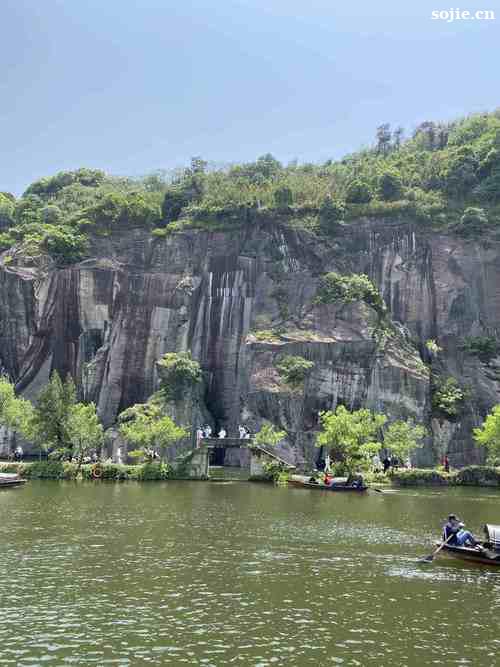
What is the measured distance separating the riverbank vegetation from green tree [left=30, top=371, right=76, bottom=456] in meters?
34.4

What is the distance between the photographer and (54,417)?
6850 centimetres

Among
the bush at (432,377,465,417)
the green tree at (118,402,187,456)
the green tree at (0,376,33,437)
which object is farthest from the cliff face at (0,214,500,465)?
the green tree at (0,376,33,437)

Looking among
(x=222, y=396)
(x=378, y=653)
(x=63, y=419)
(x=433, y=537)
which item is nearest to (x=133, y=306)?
(x=222, y=396)

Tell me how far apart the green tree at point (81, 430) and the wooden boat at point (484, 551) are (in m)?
45.7

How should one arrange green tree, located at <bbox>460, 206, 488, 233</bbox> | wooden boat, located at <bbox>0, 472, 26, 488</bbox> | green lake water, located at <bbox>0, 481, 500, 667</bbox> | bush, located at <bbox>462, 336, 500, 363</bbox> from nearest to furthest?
green lake water, located at <bbox>0, 481, 500, 667</bbox> < wooden boat, located at <bbox>0, 472, 26, 488</bbox> < bush, located at <bbox>462, 336, 500, 363</bbox> < green tree, located at <bbox>460, 206, 488, 233</bbox>

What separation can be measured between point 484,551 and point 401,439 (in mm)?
43044

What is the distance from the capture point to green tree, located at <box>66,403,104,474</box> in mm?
68125

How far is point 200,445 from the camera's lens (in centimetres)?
6825

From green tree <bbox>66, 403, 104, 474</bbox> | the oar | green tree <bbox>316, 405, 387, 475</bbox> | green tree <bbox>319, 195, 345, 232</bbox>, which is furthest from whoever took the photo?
green tree <bbox>319, 195, 345, 232</bbox>

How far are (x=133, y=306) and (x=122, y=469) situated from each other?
3595cm

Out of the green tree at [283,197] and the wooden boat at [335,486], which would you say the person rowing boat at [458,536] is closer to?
the wooden boat at [335,486]

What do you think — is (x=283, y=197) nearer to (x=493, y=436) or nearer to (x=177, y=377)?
(x=177, y=377)

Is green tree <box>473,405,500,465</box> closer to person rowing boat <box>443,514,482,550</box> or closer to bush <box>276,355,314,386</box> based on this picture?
bush <box>276,355,314,386</box>

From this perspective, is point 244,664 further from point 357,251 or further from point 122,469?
point 357,251
